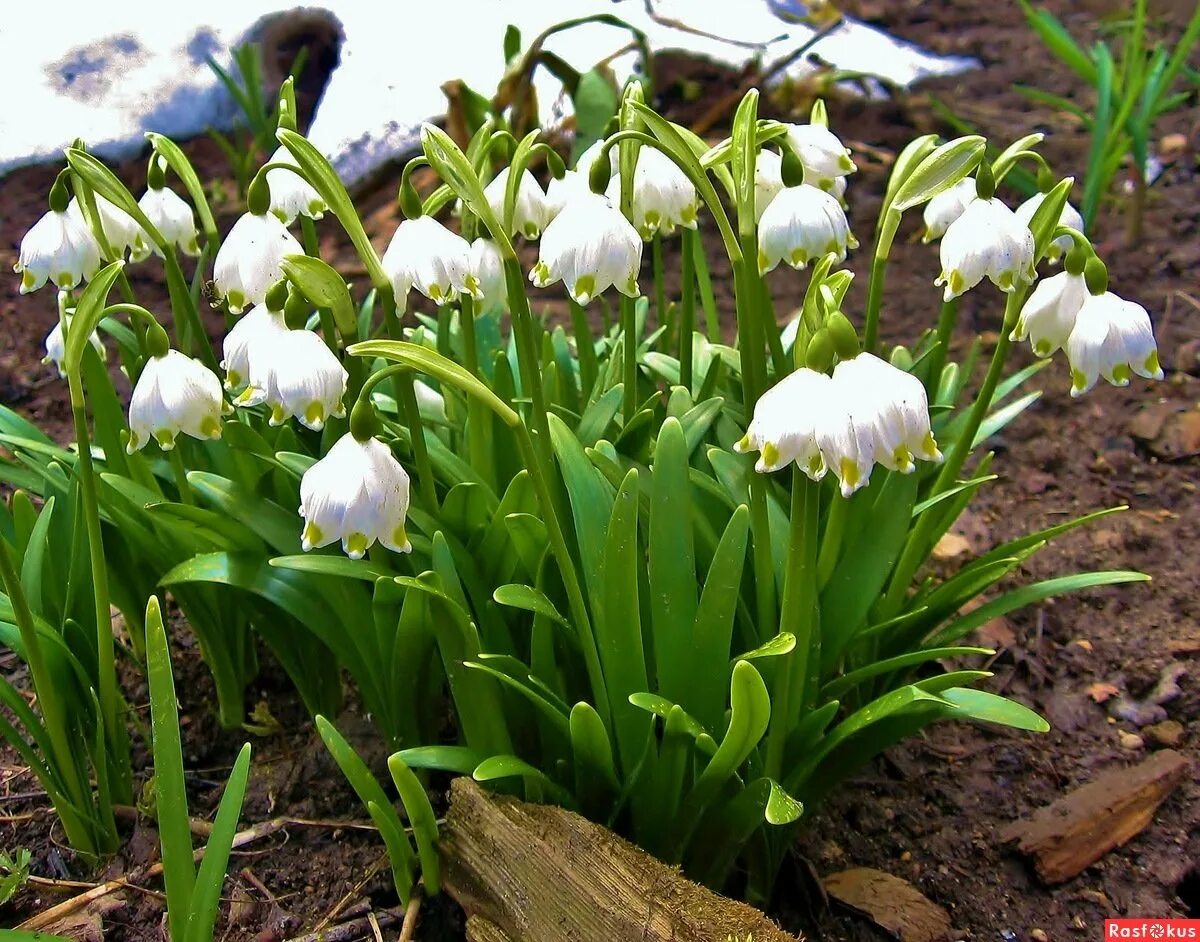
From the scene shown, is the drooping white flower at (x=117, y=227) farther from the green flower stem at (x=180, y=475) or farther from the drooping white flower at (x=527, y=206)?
the drooping white flower at (x=527, y=206)

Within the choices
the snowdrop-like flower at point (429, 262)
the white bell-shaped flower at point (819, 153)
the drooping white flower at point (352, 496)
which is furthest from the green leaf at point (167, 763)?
the white bell-shaped flower at point (819, 153)

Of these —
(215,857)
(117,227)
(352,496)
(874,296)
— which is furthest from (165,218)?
(874,296)

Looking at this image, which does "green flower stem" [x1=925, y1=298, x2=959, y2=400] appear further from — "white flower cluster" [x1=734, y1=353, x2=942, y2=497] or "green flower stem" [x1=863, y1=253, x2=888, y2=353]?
"white flower cluster" [x1=734, y1=353, x2=942, y2=497]

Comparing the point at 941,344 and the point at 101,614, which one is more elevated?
the point at 941,344

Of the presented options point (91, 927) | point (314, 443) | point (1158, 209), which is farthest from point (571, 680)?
point (1158, 209)

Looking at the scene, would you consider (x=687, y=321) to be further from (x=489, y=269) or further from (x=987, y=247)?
(x=987, y=247)
